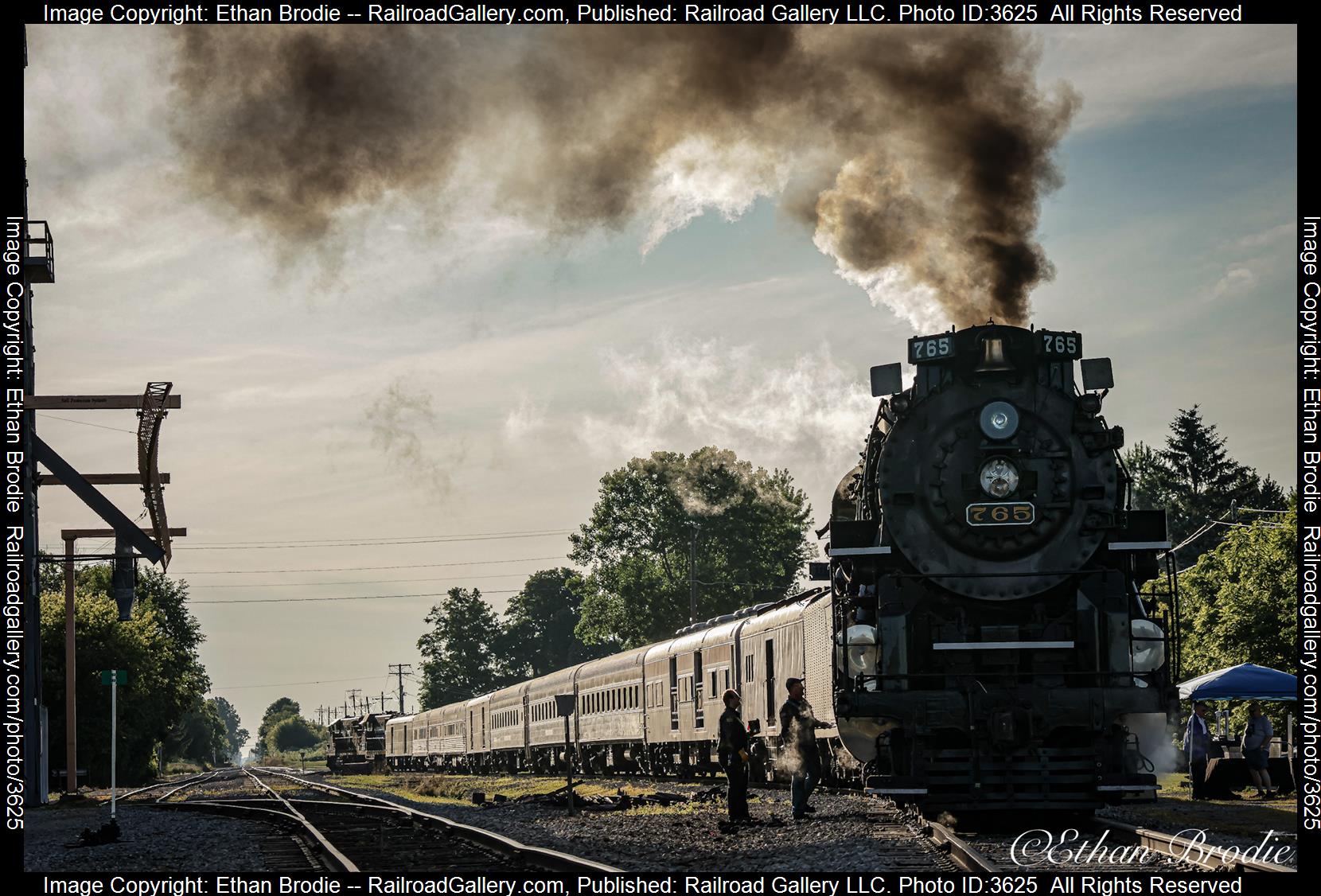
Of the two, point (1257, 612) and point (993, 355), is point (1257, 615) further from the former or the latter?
point (993, 355)

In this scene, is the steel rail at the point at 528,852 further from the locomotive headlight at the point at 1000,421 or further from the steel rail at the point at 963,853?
the locomotive headlight at the point at 1000,421

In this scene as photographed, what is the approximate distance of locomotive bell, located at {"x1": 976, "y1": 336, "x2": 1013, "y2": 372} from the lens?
597 inches

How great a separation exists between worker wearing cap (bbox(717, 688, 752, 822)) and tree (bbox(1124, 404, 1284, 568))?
5931 centimetres

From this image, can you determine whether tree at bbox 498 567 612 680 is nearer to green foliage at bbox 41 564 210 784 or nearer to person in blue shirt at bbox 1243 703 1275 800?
green foliage at bbox 41 564 210 784

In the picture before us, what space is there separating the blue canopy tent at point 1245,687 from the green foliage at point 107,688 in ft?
83.1

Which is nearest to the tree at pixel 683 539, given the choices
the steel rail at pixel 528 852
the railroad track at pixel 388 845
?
the railroad track at pixel 388 845

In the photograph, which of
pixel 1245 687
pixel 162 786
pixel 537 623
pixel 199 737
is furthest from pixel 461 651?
pixel 1245 687

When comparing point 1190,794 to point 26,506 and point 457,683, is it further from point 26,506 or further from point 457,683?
point 457,683

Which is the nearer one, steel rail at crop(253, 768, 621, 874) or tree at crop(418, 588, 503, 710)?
steel rail at crop(253, 768, 621, 874)

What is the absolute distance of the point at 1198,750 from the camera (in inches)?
791

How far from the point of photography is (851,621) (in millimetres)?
15531
